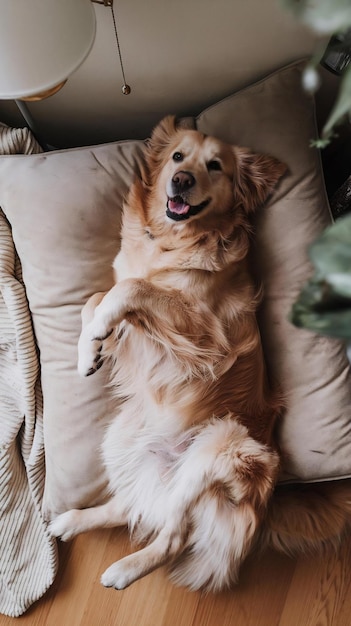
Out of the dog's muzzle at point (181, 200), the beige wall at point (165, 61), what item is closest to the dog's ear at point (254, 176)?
the dog's muzzle at point (181, 200)

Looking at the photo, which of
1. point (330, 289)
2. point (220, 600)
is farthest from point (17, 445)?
point (330, 289)

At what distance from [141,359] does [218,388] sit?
251mm

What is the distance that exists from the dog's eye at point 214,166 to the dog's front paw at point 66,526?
3.74ft

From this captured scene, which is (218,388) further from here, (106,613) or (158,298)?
(106,613)

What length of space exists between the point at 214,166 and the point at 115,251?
0.42 metres

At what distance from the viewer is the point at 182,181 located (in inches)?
52.3

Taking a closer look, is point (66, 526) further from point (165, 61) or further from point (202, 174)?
point (165, 61)

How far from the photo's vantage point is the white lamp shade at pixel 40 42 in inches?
39.2

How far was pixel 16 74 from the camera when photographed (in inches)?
41.3

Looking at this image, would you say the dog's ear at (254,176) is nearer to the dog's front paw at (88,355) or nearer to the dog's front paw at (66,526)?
the dog's front paw at (88,355)

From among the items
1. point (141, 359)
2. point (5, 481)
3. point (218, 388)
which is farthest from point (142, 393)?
point (5, 481)

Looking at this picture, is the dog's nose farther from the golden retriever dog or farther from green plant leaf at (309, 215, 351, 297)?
green plant leaf at (309, 215, 351, 297)

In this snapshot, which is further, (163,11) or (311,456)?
(311,456)

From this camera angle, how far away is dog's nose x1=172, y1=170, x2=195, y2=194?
1328 mm
